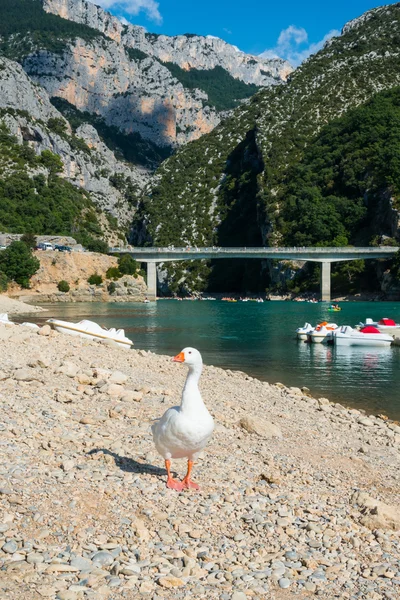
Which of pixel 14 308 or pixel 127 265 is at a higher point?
pixel 127 265

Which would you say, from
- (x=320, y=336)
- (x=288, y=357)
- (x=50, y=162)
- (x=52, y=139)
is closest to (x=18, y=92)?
(x=52, y=139)

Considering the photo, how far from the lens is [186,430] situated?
7.50 meters

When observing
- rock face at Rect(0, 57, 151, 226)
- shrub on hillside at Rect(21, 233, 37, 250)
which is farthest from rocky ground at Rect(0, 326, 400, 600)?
rock face at Rect(0, 57, 151, 226)

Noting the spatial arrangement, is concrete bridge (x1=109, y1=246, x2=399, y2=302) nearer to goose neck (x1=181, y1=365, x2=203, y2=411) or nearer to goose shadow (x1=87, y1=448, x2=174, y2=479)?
goose shadow (x1=87, y1=448, x2=174, y2=479)

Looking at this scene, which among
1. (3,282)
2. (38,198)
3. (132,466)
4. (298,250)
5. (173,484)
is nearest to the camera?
(173,484)

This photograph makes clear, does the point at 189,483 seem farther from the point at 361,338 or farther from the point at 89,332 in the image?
the point at 361,338

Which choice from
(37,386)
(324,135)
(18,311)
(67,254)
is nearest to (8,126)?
(67,254)

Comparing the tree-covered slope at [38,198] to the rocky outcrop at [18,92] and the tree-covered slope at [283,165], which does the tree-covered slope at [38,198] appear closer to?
the rocky outcrop at [18,92]

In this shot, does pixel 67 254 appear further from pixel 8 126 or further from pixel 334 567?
pixel 334 567

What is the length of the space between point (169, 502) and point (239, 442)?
3345 mm

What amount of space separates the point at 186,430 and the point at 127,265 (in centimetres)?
10180

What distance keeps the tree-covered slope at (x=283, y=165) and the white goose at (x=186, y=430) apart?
108m

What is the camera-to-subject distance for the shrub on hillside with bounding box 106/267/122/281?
105 metres

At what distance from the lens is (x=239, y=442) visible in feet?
34.3
